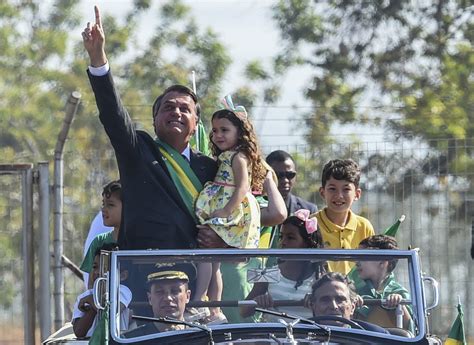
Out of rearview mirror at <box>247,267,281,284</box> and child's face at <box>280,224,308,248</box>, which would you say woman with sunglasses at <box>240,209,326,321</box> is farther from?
child's face at <box>280,224,308,248</box>

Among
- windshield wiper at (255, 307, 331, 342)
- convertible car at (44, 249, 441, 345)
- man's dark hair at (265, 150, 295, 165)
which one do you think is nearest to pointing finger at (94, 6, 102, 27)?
→ convertible car at (44, 249, 441, 345)

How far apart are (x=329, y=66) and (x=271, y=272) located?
51.0 ft

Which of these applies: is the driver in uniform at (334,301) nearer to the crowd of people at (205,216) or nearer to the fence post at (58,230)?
the crowd of people at (205,216)

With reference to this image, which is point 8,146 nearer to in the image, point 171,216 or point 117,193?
point 117,193

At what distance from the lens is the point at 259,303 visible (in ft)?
21.6

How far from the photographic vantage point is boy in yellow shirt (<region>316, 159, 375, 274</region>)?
859cm

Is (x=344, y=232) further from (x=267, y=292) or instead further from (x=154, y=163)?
(x=267, y=292)

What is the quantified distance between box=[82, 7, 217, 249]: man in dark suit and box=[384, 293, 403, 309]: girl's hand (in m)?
1.12

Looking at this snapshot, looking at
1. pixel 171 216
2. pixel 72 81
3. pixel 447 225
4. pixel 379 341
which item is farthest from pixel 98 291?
pixel 72 81

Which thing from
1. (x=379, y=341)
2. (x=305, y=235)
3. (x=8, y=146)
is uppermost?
(x=8, y=146)

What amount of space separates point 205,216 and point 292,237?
0.78 m

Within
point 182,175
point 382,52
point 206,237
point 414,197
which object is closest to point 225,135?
point 182,175

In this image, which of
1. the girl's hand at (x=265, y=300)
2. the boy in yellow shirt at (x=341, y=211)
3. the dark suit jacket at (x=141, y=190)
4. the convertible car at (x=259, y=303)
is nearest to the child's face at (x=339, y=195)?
the boy in yellow shirt at (x=341, y=211)

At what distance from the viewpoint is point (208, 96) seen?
73.0 ft
